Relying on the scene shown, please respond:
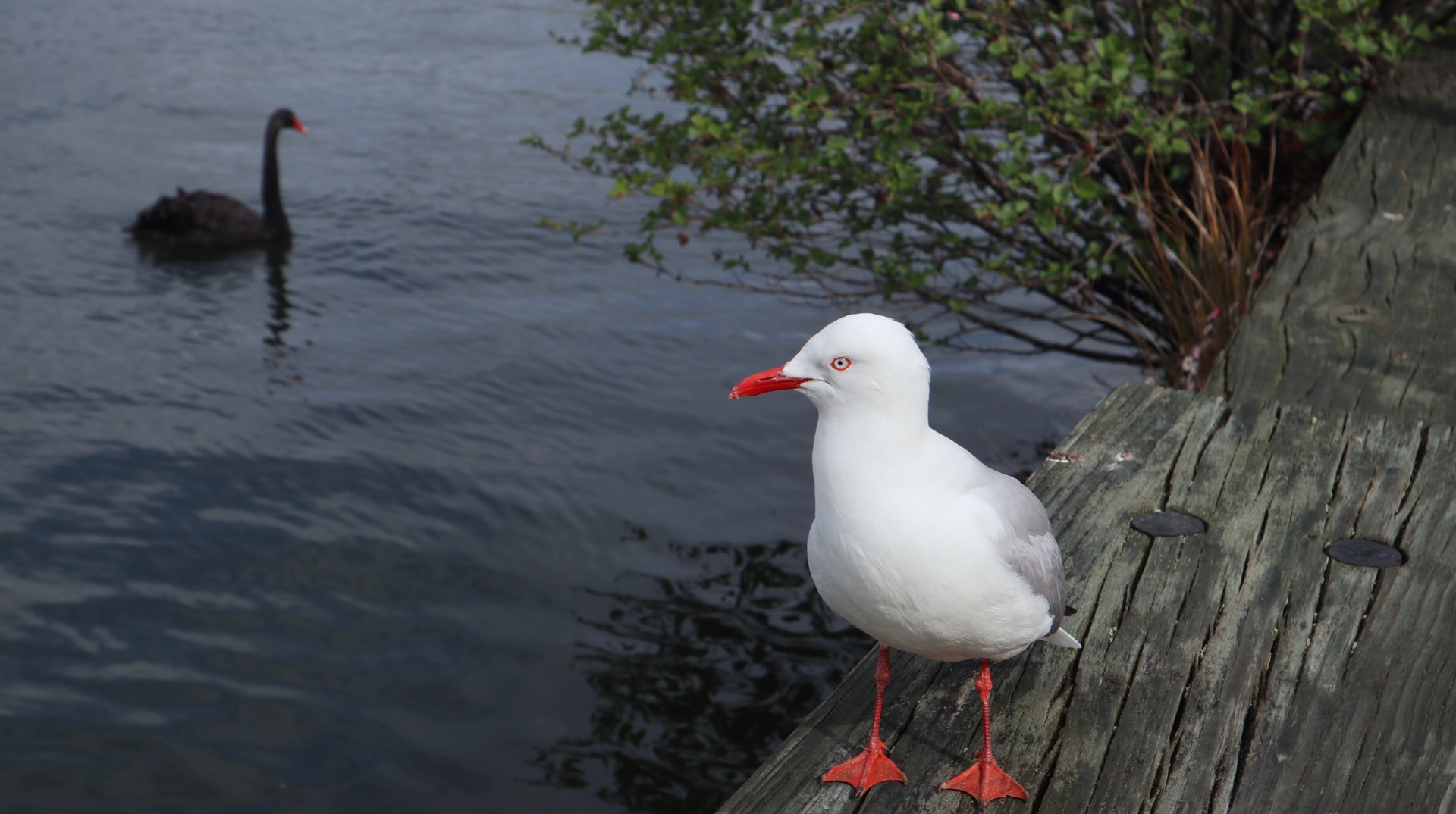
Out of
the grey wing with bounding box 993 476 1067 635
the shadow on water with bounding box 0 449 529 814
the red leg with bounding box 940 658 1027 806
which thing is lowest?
the shadow on water with bounding box 0 449 529 814

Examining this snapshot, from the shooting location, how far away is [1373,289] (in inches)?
177

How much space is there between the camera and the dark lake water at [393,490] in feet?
18.1

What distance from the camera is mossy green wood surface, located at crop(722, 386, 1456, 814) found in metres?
2.38

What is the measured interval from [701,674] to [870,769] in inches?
151

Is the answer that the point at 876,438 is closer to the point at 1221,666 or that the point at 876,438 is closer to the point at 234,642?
the point at 1221,666

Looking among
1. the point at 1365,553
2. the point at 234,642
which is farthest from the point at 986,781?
the point at 234,642

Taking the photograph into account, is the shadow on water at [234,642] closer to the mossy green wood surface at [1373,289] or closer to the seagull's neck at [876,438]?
the seagull's neck at [876,438]

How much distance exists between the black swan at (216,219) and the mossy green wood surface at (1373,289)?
994 centimetres

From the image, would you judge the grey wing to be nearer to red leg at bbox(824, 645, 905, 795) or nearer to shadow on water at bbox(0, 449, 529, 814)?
red leg at bbox(824, 645, 905, 795)

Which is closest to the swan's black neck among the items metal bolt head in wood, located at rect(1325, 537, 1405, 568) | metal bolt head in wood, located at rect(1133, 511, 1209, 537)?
metal bolt head in wood, located at rect(1133, 511, 1209, 537)

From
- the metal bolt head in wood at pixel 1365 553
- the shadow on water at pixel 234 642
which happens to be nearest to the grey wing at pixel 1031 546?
the metal bolt head in wood at pixel 1365 553

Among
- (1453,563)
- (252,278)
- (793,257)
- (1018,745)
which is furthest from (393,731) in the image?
(252,278)

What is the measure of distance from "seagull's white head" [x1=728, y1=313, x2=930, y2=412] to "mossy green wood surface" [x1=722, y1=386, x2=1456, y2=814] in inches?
30.3

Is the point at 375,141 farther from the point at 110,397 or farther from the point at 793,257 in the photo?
the point at 793,257
